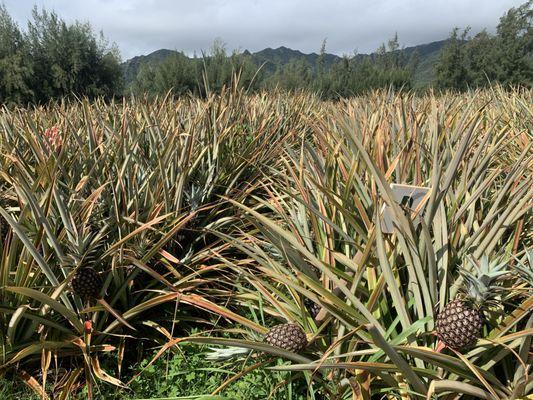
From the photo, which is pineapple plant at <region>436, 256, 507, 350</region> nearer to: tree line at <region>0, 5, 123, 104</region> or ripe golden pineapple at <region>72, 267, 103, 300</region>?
ripe golden pineapple at <region>72, 267, 103, 300</region>

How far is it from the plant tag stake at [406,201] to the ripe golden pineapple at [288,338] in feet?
1.60

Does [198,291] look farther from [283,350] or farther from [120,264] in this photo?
[283,350]

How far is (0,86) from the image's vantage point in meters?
18.5

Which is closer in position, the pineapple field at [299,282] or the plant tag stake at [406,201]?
the pineapple field at [299,282]

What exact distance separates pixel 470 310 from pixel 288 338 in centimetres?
59

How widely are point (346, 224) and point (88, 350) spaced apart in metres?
1.27

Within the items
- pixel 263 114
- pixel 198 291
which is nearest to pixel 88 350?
pixel 198 291

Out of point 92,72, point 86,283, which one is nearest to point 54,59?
point 92,72

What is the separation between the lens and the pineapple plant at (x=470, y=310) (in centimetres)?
121

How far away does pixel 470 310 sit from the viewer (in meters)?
1.24

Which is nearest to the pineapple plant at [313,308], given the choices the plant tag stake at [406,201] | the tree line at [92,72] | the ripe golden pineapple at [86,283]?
the plant tag stake at [406,201]

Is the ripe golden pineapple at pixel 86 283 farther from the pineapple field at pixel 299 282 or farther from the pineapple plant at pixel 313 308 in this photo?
the pineapple plant at pixel 313 308

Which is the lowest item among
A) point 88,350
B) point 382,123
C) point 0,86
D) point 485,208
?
point 88,350

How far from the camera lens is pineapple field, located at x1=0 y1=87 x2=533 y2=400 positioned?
133 cm
